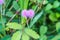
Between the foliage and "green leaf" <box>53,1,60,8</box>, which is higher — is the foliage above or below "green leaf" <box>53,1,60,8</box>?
below

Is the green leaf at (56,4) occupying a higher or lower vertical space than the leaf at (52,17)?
higher

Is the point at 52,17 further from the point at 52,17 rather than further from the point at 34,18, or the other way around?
the point at 34,18

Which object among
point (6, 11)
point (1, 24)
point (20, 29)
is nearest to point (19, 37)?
point (20, 29)

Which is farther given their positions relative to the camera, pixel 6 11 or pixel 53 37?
pixel 6 11

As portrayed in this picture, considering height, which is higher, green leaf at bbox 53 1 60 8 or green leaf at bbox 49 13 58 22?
green leaf at bbox 53 1 60 8

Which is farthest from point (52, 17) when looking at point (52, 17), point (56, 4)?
point (56, 4)

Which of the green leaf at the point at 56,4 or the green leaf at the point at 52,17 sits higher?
the green leaf at the point at 56,4

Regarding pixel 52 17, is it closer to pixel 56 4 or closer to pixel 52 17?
pixel 52 17

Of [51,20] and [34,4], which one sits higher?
[34,4]

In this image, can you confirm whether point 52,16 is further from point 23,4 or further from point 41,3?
point 23,4

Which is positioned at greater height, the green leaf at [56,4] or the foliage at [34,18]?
the green leaf at [56,4]

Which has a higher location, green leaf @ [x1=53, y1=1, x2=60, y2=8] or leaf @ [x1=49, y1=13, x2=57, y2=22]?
green leaf @ [x1=53, y1=1, x2=60, y2=8]
